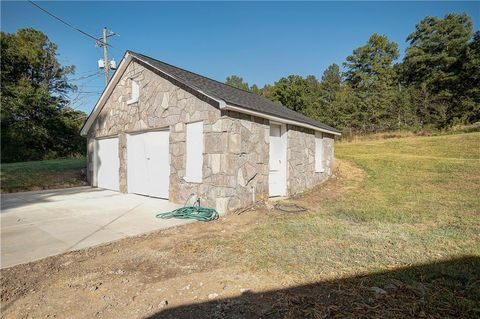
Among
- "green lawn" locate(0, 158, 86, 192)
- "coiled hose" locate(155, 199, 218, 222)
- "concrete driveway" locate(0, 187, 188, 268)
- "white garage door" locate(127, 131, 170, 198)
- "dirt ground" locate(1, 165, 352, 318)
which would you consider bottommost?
"dirt ground" locate(1, 165, 352, 318)

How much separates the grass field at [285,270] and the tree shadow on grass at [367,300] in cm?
1

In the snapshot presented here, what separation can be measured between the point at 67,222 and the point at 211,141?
377 cm

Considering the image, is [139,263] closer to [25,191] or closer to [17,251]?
[17,251]

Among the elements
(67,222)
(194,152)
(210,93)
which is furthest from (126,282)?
(210,93)

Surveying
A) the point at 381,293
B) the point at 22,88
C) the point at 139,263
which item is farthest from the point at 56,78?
the point at 381,293

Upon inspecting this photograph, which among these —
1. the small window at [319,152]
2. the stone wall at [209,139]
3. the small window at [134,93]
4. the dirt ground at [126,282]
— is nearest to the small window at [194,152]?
the stone wall at [209,139]

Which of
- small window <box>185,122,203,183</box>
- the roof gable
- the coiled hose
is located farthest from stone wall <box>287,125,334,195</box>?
the coiled hose

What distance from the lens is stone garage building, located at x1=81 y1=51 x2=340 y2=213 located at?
6.88 m

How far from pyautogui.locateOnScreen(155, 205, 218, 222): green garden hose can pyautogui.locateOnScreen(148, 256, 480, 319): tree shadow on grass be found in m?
3.34

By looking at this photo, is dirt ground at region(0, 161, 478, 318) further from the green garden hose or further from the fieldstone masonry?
the fieldstone masonry

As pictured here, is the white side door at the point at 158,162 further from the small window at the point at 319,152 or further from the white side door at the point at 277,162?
the small window at the point at 319,152

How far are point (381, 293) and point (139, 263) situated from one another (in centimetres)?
316

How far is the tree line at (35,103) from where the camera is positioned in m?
23.6

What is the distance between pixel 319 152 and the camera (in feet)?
37.7
